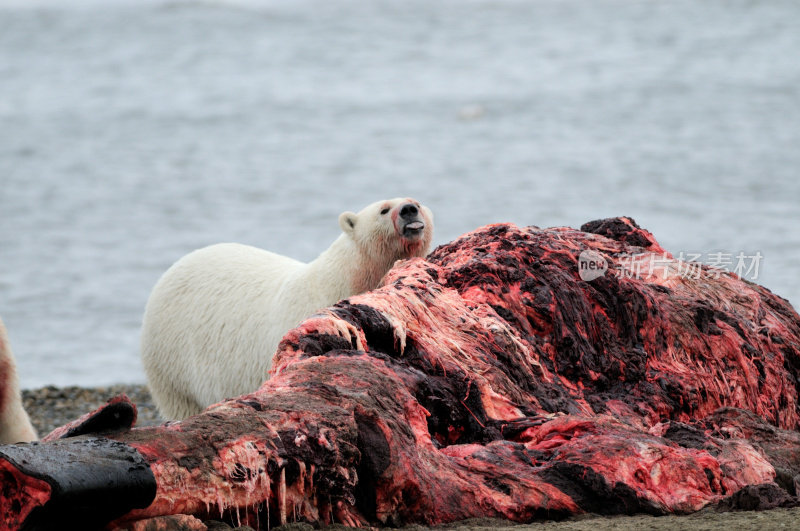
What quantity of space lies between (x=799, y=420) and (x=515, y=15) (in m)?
31.6

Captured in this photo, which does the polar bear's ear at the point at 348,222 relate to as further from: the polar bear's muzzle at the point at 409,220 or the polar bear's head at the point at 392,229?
the polar bear's muzzle at the point at 409,220

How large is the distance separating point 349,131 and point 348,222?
19896 mm

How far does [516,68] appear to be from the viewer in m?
30.8

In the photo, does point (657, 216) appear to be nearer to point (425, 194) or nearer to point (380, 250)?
point (425, 194)

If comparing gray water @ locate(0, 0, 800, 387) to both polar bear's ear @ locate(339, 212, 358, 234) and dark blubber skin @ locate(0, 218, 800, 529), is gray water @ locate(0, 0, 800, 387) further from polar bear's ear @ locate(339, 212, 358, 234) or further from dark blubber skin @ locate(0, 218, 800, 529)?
dark blubber skin @ locate(0, 218, 800, 529)

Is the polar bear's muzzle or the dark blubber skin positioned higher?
the polar bear's muzzle

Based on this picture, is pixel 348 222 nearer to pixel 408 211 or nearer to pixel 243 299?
pixel 408 211

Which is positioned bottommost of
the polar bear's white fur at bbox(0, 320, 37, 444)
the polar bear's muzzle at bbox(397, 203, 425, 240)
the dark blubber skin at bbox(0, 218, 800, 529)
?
the polar bear's white fur at bbox(0, 320, 37, 444)

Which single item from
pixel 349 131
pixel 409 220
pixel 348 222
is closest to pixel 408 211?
pixel 409 220

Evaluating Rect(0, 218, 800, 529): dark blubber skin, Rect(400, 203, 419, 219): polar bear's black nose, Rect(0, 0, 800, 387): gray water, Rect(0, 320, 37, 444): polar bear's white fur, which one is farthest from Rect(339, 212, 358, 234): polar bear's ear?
Rect(0, 0, 800, 387): gray water

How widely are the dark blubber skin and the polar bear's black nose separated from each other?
1267 mm

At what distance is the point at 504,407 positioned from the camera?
4.33 m

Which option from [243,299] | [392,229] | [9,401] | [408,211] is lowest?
[9,401]

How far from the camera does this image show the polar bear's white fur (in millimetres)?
5781
